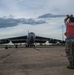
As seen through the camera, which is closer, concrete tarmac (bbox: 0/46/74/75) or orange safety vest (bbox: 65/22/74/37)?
concrete tarmac (bbox: 0/46/74/75)

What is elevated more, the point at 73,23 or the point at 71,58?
the point at 73,23

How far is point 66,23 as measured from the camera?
34.0ft

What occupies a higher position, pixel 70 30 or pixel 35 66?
pixel 70 30

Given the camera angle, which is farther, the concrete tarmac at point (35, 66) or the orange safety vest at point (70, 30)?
the orange safety vest at point (70, 30)

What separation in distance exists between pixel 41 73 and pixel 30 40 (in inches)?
2816

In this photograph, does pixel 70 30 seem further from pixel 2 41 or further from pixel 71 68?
pixel 2 41

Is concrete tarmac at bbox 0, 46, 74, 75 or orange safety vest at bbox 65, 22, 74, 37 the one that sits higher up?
orange safety vest at bbox 65, 22, 74, 37

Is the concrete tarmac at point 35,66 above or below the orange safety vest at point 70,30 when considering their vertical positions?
below

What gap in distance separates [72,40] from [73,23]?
0.66 meters

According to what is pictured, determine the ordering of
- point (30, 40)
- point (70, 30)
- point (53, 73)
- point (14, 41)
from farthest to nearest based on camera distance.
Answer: point (14, 41), point (30, 40), point (70, 30), point (53, 73)

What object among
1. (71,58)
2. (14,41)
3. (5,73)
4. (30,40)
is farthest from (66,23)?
(14,41)

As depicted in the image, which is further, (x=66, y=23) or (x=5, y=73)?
(x=66, y=23)

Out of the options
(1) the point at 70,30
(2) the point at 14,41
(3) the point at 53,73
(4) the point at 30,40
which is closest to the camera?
(3) the point at 53,73

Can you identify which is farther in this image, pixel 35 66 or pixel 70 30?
pixel 35 66
